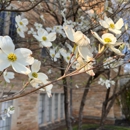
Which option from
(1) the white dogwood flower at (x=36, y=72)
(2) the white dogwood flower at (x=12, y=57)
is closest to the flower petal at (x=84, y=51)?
(2) the white dogwood flower at (x=12, y=57)

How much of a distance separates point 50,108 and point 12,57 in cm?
769

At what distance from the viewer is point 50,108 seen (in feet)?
27.2

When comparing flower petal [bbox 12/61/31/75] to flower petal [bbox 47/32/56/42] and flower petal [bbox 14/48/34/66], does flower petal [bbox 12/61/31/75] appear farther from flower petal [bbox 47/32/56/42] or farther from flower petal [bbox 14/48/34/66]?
flower petal [bbox 47/32/56/42]

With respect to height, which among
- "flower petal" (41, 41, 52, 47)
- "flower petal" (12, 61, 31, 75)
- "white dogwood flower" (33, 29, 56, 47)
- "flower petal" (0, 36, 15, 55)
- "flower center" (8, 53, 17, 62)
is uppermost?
"white dogwood flower" (33, 29, 56, 47)

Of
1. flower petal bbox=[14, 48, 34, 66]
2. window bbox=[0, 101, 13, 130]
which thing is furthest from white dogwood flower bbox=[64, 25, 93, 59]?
window bbox=[0, 101, 13, 130]

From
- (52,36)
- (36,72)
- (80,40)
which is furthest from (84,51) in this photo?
(52,36)

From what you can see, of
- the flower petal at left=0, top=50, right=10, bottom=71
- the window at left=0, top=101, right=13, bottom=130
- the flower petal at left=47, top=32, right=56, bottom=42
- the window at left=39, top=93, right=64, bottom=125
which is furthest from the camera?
the window at left=39, top=93, right=64, bottom=125

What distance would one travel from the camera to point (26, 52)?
0.91 metres

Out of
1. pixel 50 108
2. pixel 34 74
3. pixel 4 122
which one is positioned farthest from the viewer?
pixel 50 108

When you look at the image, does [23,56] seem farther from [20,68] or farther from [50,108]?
[50,108]

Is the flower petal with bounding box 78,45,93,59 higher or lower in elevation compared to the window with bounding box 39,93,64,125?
higher

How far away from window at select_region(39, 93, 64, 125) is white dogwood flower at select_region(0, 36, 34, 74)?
7003 millimetres

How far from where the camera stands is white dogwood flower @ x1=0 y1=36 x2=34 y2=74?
87cm

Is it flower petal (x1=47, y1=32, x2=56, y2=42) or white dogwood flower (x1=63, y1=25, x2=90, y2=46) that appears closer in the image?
white dogwood flower (x1=63, y1=25, x2=90, y2=46)
